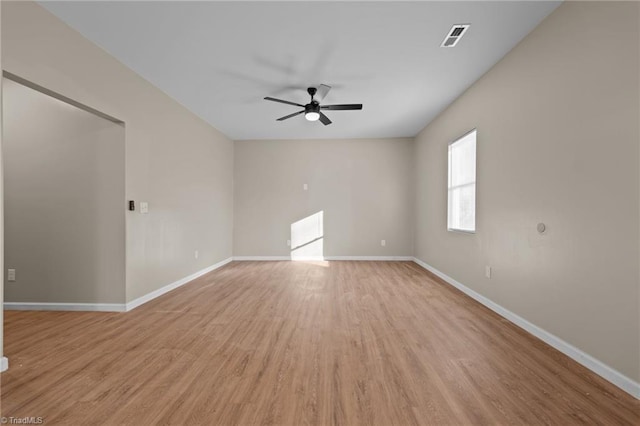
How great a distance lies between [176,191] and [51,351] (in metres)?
2.37

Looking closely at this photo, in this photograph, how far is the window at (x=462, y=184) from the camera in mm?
3696

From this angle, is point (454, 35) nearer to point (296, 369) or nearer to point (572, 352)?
point (572, 352)

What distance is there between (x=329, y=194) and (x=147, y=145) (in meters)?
3.79

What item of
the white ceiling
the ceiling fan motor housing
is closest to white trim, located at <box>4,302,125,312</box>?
the white ceiling

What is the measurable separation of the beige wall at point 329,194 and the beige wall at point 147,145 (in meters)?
0.81

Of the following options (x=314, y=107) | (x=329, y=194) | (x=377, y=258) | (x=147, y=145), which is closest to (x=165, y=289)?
(x=147, y=145)

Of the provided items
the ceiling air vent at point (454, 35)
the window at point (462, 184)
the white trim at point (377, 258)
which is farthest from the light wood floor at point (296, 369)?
the white trim at point (377, 258)

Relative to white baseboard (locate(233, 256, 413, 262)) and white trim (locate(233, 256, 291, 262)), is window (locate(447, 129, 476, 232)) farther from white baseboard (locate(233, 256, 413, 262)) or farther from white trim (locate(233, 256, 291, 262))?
white trim (locate(233, 256, 291, 262))

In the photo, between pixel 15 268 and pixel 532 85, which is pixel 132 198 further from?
pixel 532 85

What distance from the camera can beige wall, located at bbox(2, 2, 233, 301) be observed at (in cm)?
218

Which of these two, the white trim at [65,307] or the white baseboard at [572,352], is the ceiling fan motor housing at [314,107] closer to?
the white baseboard at [572,352]

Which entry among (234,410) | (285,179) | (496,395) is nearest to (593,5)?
(496,395)

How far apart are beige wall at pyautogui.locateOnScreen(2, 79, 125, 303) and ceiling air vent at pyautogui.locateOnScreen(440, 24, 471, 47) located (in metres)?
3.54

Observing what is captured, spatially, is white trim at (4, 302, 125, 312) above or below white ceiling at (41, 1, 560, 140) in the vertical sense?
below
